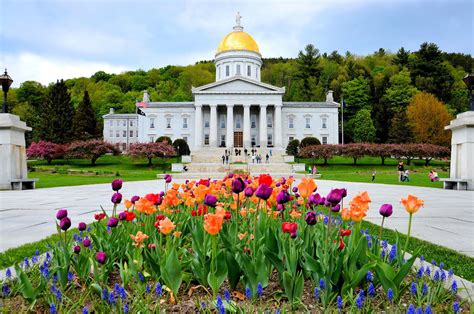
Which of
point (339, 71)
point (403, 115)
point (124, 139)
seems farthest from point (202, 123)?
point (339, 71)

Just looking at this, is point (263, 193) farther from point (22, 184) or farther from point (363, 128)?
point (363, 128)

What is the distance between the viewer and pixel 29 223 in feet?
24.1

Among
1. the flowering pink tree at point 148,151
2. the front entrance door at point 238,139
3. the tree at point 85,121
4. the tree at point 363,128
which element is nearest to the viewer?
the flowering pink tree at point 148,151

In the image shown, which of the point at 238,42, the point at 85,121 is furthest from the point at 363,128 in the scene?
the point at 85,121

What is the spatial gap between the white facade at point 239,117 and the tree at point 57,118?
12306mm

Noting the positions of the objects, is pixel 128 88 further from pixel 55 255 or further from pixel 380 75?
pixel 55 255

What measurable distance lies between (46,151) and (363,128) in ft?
175

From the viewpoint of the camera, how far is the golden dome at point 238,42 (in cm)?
6494

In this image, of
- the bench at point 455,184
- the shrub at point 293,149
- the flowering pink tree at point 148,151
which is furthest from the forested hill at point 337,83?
the bench at point 455,184

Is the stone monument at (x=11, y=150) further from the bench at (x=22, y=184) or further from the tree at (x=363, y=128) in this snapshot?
the tree at (x=363, y=128)

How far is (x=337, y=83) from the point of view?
81562 millimetres

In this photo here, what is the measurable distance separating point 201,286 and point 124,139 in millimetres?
77415

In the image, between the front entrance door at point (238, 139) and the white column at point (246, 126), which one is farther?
the front entrance door at point (238, 139)

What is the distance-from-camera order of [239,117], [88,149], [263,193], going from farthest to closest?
[239,117], [88,149], [263,193]
